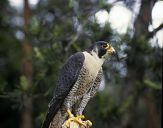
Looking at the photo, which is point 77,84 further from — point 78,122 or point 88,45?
point 88,45

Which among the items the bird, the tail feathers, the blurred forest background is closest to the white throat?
the bird

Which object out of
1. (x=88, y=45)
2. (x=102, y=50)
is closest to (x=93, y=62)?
(x=102, y=50)

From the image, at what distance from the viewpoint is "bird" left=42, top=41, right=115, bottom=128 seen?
513 centimetres

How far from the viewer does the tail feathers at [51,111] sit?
16.7 feet

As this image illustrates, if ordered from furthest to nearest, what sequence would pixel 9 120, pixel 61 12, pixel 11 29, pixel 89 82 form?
1. pixel 9 120
2. pixel 11 29
3. pixel 61 12
4. pixel 89 82

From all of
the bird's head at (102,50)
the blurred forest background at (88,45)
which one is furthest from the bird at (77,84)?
the blurred forest background at (88,45)

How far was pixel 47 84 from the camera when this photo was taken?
23.1 ft

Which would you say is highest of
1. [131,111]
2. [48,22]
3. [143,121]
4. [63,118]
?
[143,121]

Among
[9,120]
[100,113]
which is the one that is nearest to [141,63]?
[100,113]

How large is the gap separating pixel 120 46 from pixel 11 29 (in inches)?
171

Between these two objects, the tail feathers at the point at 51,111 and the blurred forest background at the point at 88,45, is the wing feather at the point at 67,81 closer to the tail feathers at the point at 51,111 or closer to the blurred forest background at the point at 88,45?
the tail feathers at the point at 51,111

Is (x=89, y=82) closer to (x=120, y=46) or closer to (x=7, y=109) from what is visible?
(x=120, y=46)

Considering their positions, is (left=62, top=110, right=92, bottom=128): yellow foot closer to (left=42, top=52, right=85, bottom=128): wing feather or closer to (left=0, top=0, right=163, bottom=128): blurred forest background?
(left=42, top=52, right=85, bottom=128): wing feather

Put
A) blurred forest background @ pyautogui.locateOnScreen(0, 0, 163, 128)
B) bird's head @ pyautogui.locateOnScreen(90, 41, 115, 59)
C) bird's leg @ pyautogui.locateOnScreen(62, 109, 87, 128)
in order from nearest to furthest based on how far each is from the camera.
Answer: bird's leg @ pyautogui.locateOnScreen(62, 109, 87, 128), bird's head @ pyautogui.locateOnScreen(90, 41, 115, 59), blurred forest background @ pyautogui.locateOnScreen(0, 0, 163, 128)
